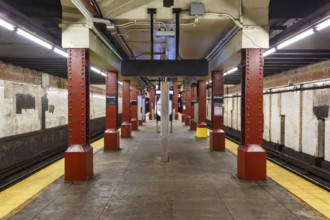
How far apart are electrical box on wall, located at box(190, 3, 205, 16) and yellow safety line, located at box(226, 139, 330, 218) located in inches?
158

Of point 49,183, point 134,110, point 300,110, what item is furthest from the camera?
point 134,110

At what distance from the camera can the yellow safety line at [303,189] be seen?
5.27 metres

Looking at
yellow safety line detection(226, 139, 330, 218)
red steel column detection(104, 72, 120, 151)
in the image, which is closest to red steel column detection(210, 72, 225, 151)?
yellow safety line detection(226, 139, 330, 218)

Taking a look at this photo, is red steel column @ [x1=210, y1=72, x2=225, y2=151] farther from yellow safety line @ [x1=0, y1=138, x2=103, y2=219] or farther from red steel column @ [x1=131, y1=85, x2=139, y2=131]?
red steel column @ [x1=131, y1=85, x2=139, y2=131]

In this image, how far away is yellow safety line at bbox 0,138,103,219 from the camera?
17.1 ft

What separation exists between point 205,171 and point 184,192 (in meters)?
2.06

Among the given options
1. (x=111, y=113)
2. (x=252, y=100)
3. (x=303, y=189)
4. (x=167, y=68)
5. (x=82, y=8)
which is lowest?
(x=303, y=189)

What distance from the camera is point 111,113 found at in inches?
471

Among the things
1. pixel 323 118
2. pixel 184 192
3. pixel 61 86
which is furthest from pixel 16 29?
pixel 61 86

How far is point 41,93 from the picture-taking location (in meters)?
13.0

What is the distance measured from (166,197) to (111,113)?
6.80m

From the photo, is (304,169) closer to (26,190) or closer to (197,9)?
(197,9)

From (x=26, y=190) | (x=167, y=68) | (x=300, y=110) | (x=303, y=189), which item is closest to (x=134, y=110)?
(x=300, y=110)

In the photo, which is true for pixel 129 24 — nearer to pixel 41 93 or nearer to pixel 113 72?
pixel 113 72
